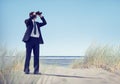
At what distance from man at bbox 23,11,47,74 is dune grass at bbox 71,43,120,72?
43 cm

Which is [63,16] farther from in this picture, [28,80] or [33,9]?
[28,80]

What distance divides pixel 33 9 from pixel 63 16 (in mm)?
236

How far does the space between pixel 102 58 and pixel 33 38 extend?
720 millimetres

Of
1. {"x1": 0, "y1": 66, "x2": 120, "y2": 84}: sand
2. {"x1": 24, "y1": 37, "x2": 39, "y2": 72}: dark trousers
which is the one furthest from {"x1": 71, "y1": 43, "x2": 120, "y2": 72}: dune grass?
{"x1": 24, "y1": 37, "x2": 39, "y2": 72}: dark trousers

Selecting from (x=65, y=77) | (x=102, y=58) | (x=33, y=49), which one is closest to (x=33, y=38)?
(x=33, y=49)

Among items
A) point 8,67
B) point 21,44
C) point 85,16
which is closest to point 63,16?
point 85,16

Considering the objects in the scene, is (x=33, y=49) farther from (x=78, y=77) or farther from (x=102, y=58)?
(x=102, y=58)

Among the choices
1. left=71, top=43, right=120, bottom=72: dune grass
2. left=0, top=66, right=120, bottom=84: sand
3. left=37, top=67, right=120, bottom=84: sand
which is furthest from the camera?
left=71, top=43, right=120, bottom=72: dune grass

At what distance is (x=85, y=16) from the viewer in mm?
3131

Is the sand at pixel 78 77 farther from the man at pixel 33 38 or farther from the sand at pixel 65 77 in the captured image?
the man at pixel 33 38

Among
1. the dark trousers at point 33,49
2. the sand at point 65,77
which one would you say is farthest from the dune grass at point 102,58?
the dark trousers at point 33,49

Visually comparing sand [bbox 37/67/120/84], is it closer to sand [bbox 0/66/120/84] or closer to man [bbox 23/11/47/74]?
sand [bbox 0/66/120/84]

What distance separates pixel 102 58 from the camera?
3395 millimetres

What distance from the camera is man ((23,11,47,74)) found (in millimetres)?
2895
